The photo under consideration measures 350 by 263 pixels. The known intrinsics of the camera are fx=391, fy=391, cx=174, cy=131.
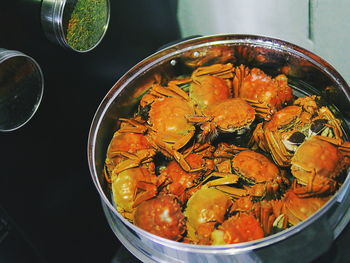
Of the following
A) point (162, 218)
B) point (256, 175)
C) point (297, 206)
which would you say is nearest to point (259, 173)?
point (256, 175)

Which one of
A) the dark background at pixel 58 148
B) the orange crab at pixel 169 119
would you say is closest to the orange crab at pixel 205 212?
the orange crab at pixel 169 119

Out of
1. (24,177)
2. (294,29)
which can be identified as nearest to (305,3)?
(294,29)

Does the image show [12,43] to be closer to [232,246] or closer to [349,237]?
[232,246]

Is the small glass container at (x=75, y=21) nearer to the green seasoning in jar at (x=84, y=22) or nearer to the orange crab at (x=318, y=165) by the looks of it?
the green seasoning in jar at (x=84, y=22)

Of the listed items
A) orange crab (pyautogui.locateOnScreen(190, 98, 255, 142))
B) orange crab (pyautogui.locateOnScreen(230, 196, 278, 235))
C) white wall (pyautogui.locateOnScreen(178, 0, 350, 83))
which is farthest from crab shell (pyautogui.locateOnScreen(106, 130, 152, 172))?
white wall (pyautogui.locateOnScreen(178, 0, 350, 83))

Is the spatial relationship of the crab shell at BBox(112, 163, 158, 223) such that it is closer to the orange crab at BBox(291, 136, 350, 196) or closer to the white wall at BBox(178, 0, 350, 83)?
the orange crab at BBox(291, 136, 350, 196)

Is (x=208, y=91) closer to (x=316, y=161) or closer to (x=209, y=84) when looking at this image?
(x=209, y=84)
